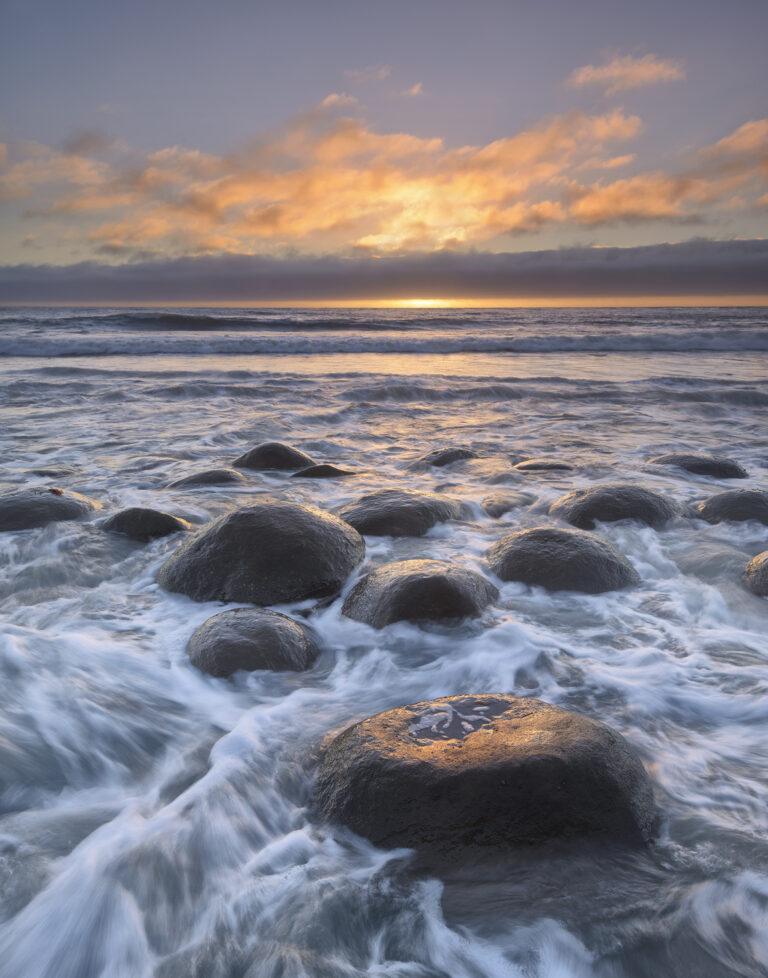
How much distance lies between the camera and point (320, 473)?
631 centimetres

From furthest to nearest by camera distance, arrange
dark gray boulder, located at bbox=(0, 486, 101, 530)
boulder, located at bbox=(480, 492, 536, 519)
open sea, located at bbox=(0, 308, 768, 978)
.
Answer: boulder, located at bbox=(480, 492, 536, 519) → dark gray boulder, located at bbox=(0, 486, 101, 530) → open sea, located at bbox=(0, 308, 768, 978)

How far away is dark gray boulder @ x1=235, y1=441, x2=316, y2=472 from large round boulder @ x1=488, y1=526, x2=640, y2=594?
315 centimetres

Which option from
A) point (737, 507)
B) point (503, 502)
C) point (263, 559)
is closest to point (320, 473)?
point (503, 502)

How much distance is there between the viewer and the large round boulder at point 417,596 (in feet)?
10.7

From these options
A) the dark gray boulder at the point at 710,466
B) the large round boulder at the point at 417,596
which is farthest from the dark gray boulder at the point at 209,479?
the dark gray boulder at the point at 710,466

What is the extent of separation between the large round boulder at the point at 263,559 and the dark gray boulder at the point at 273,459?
8.66 ft

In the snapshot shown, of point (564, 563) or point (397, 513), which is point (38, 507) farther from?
point (564, 563)

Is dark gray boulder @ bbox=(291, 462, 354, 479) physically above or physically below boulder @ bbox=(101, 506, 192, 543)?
below

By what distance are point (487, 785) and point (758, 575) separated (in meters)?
2.76

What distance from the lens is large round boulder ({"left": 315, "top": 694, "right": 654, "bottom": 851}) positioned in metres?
1.81

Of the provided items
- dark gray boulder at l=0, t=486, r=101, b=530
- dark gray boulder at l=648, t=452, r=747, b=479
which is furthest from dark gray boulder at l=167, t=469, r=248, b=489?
dark gray boulder at l=648, t=452, r=747, b=479

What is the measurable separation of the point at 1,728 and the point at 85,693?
0.37 metres

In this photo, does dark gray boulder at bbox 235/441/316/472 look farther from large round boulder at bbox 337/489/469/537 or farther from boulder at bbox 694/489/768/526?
boulder at bbox 694/489/768/526

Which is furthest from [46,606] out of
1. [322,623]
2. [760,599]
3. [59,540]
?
[760,599]
